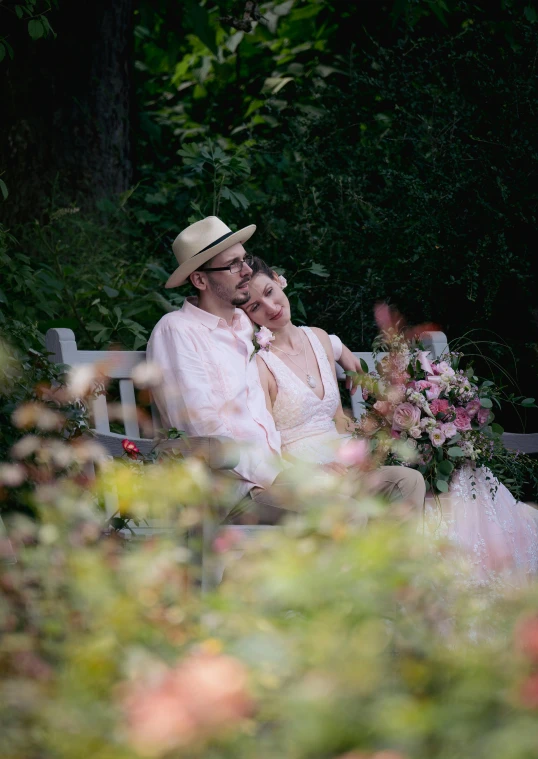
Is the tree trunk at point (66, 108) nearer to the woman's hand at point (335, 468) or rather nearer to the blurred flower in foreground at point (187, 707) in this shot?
the woman's hand at point (335, 468)

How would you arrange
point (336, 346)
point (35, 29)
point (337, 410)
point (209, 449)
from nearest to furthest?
point (209, 449) < point (337, 410) < point (336, 346) < point (35, 29)

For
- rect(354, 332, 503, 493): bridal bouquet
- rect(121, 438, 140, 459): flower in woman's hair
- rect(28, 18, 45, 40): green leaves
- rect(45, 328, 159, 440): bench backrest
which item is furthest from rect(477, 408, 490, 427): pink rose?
rect(28, 18, 45, 40): green leaves

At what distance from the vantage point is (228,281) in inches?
158

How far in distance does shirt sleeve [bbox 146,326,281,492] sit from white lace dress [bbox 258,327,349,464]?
12.5 inches

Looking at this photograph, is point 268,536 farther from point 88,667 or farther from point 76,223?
point 76,223

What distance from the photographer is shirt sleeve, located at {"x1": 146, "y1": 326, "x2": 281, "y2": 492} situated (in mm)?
3656

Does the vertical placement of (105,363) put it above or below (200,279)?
below

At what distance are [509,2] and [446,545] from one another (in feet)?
15.2

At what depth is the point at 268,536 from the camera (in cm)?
174

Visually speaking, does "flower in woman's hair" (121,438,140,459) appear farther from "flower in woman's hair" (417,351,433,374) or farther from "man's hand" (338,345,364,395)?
"man's hand" (338,345,364,395)

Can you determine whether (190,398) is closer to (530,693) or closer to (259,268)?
(259,268)

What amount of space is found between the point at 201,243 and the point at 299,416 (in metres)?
0.81

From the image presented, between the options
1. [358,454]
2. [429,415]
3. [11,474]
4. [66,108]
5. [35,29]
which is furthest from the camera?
[66,108]

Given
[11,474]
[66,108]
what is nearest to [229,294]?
[11,474]
